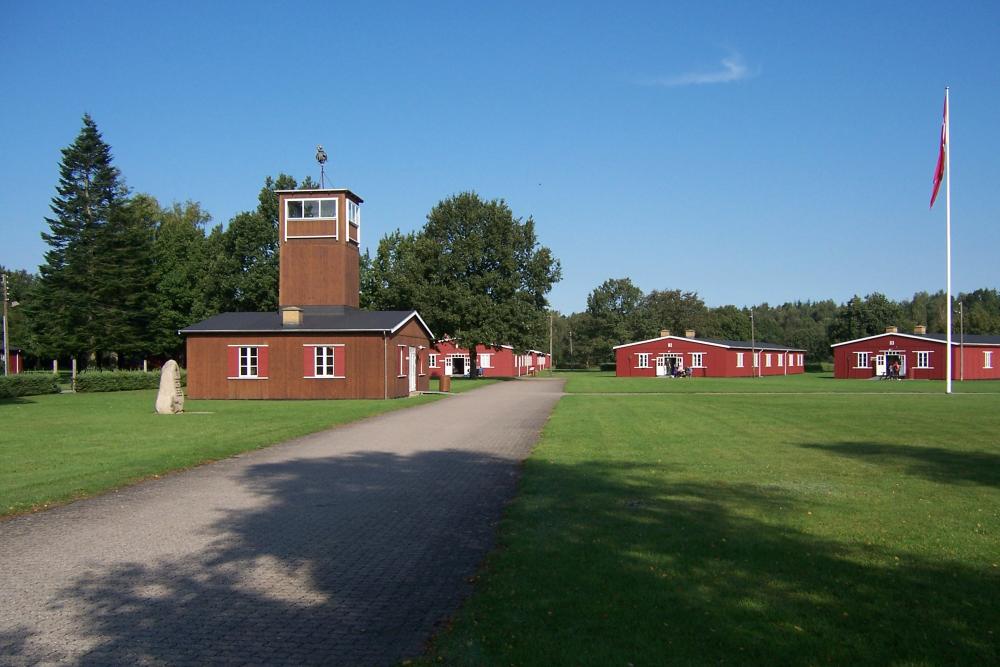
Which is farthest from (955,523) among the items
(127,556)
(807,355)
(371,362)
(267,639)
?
(807,355)

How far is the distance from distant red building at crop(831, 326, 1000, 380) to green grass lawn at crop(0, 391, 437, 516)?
52573 mm

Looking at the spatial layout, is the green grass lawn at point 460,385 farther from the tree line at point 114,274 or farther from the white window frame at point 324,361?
the tree line at point 114,274

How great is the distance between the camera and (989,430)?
19234 mm

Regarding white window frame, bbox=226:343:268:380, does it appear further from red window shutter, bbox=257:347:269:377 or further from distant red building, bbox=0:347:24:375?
distant red building, bbox=0:347:24:375

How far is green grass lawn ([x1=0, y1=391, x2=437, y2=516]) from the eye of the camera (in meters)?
11.6

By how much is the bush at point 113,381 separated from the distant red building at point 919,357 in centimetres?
5667

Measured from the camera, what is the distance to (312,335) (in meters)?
36.0

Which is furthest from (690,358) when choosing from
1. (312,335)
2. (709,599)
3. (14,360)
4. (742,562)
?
(709,599)

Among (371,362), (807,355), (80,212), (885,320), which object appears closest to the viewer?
(371,362)

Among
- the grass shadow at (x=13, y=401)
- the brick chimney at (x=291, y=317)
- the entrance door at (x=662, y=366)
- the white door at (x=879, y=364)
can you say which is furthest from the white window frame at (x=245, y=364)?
the white door at (x=879, y=364)

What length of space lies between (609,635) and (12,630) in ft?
13.1

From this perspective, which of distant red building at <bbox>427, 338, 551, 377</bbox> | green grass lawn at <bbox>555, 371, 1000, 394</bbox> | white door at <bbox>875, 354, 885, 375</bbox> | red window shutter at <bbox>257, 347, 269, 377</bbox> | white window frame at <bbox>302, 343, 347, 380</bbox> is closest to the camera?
white window frame at <bbox>302, 343, 347, 380</bbox>

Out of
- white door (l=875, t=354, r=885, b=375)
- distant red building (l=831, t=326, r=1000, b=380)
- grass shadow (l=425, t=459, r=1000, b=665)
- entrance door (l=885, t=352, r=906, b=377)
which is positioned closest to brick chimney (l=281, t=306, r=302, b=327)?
grass shadow (l=425, t=459, r=1000, b=665)

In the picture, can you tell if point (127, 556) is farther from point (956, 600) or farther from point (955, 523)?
point (955, 523)
